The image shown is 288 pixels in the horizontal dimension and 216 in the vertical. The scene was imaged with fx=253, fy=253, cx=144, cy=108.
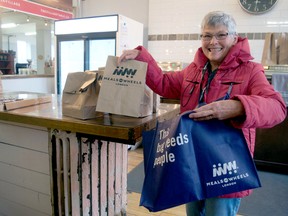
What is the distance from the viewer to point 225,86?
118cm

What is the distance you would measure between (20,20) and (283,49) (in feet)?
29.1

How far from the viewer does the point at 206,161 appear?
101 centimetres

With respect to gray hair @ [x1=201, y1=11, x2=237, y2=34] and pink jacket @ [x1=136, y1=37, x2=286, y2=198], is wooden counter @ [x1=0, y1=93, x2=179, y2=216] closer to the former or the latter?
pink jacket @ [x1=136, y1=37, x2=286, y2=198]

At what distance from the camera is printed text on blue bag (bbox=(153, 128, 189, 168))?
0.99 metres

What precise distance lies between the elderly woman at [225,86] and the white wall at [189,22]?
9.98ft

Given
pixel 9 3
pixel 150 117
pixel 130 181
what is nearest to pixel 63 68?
pixel 9 3

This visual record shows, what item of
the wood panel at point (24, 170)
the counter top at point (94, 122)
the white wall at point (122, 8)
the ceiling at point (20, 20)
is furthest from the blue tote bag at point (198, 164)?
the ceiling at point (20, 20)

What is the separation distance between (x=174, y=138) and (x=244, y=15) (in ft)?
11.9

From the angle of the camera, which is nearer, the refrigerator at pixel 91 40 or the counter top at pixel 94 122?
the counter top at pixel 94 122

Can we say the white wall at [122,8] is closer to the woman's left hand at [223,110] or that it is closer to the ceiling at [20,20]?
the ceiling at [20,20]

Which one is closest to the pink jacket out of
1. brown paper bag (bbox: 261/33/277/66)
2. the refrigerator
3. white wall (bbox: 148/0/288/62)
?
the refrigerator

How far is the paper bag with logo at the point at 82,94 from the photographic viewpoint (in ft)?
4.12

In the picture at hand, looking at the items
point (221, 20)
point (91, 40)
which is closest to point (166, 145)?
point (221, 20)

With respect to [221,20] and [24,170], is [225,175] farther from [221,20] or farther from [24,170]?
[24,170]
